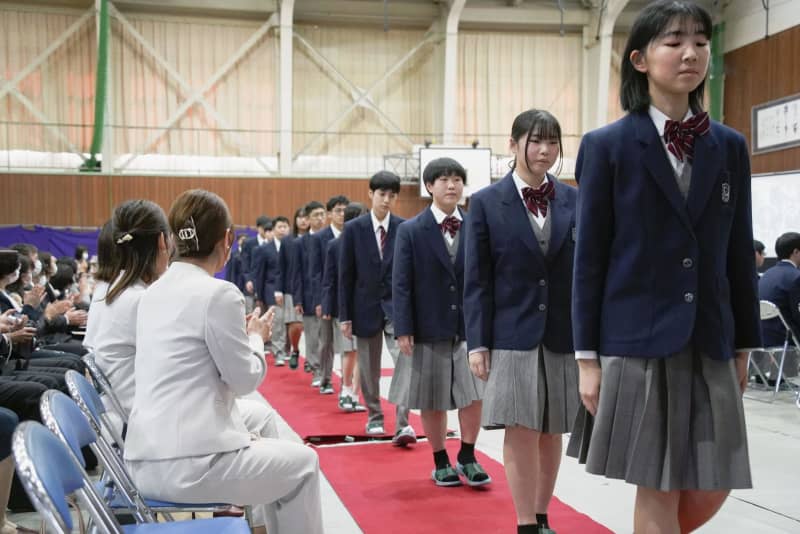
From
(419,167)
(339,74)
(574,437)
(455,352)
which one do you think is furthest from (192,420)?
(339,74)

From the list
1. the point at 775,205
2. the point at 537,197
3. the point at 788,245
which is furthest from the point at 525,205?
the point at 775,205

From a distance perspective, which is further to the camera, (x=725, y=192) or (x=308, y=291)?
(x=308, y=291)

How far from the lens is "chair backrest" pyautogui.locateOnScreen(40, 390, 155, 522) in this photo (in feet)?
6.63

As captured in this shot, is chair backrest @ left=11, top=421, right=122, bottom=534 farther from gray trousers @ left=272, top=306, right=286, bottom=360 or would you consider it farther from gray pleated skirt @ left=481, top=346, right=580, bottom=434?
gray trousers @ left=272, top=306, right=286, bottom=360

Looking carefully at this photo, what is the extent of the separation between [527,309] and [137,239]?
170cm

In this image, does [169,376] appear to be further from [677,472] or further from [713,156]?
[713,156]

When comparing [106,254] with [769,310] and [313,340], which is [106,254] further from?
[769,310]

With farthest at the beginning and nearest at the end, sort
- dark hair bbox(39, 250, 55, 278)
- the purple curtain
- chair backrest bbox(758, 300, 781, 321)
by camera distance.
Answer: the purple curtain, dark hair bbox(39, 250, 55, 278), chair backrest bbox(758, 300, 781, 321)

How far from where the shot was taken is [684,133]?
1978mm

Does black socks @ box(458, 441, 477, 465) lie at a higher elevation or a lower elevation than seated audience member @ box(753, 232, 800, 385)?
lower

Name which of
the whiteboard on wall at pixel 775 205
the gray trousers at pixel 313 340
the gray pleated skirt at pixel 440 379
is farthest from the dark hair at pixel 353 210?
the whiteboard on wall at pixel 775 205

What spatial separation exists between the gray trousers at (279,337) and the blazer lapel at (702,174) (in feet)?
26.6

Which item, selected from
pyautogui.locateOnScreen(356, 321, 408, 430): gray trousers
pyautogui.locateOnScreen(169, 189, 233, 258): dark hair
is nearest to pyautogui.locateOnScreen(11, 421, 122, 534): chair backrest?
pyautogui.locateOnScreen(169, 189, 233, 258): dark hair

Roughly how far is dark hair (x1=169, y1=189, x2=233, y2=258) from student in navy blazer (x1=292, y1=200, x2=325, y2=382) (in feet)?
16.3
